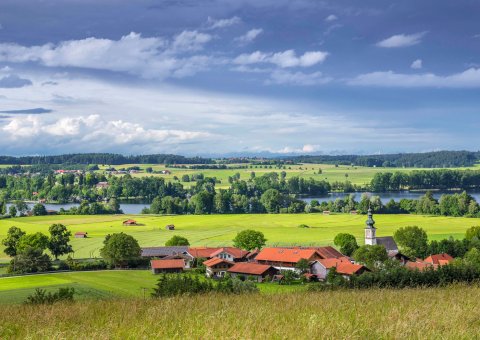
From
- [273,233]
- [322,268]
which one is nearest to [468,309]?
[322,268]

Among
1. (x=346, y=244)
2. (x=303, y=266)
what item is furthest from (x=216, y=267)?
(x=346, y=244)

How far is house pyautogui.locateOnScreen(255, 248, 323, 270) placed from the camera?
5199 cm

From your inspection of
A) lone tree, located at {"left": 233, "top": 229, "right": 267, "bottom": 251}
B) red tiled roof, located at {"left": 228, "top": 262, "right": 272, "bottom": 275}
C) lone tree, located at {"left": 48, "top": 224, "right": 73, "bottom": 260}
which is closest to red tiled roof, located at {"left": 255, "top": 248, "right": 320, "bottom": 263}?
red tiled roof, located at {"left": 228, "top": 262, "right": 272, "bottom": 275}

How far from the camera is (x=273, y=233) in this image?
78062mm

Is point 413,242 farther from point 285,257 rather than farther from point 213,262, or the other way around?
point 213,262

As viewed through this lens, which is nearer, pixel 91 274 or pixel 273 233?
pixel 91 274

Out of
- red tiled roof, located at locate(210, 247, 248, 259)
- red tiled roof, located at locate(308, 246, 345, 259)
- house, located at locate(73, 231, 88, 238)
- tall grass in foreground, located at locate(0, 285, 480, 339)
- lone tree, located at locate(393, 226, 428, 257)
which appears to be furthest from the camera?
house, located at locate(73, 231, 88, 238)

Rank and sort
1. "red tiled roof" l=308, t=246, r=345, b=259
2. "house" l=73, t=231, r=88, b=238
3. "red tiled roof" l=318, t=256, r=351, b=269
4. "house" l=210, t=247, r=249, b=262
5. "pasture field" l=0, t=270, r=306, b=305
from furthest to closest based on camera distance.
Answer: "house" l=73, t=231, r=88, b=238 < "house" l=210, t=247, r=249, b=262 < "red tiled roof" l=308, t=246, r=345, b=259 < "red tiled roof" l=318, t=256, r=351, b=269 < "pasture field" l=0, t=270, r=306, b=305

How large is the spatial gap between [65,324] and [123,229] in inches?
3110

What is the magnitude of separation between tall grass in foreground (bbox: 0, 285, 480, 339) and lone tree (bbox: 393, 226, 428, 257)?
52.5 metres

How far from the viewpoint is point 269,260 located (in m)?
54.1

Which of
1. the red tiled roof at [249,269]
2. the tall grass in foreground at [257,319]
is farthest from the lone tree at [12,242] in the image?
the tall grass in foreground at [257,319]

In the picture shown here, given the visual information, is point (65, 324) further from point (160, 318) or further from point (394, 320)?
point (394, 320)

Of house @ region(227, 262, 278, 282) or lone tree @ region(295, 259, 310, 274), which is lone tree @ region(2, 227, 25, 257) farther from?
lone tree @ region(295, 259, 310, 274)
